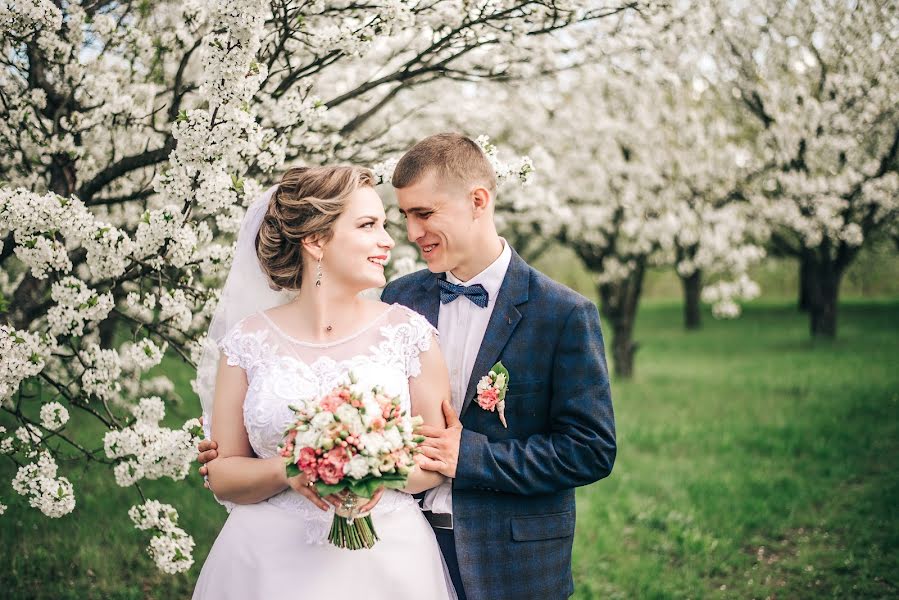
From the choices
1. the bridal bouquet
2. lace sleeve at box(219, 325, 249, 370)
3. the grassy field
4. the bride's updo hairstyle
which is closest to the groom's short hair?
the bride's updo hairstyle

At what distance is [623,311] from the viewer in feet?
43.2

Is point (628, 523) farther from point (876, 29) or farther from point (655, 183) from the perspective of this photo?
point (876, 29)

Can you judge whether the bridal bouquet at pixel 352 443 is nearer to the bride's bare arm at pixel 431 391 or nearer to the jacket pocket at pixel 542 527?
the bride's bare arm at pixel 431 391

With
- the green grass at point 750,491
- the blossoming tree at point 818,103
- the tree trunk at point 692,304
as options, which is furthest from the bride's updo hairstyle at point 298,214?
the tree trunk at point 692,304

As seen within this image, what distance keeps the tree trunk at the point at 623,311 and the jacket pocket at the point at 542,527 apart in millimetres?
10170

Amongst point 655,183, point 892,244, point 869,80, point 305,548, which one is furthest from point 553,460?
point 892,244

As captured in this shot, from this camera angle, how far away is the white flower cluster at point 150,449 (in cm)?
392

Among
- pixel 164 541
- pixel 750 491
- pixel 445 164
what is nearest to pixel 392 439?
pixel 445 164

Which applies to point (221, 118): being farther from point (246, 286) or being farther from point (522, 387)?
point (522, 387)

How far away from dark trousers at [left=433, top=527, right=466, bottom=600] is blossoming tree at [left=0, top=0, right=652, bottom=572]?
1.52m

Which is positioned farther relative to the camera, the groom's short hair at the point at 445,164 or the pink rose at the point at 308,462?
the groom's short hair at the point at 445,164

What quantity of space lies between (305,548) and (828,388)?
1089cm

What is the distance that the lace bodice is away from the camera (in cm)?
280

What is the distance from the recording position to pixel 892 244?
81.0 feet
